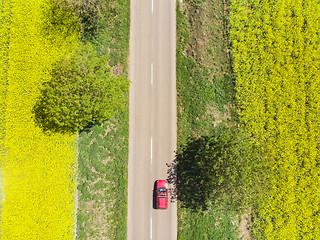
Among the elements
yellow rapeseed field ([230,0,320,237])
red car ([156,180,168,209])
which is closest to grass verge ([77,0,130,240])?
red car ([156,180,168,209])

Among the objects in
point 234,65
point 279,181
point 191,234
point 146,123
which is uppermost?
point 234,65

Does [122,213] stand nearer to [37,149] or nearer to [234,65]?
[37,149]

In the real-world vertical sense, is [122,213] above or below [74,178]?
below

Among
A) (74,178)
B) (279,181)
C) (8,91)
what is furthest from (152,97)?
(279,181)

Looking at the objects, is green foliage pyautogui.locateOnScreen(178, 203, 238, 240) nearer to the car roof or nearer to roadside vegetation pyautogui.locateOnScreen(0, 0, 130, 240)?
the car roof

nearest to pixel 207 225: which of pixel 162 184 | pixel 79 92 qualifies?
pixel 162 184

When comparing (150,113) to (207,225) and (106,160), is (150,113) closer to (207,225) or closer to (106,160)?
(106,160)
